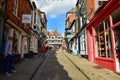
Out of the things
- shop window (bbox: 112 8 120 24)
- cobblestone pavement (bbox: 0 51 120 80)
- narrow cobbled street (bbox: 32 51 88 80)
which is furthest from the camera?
shop window (bbox: 112 8 120 24)

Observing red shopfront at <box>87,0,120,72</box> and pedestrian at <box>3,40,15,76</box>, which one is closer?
pedestrian at <box>3,40,15,76</box>

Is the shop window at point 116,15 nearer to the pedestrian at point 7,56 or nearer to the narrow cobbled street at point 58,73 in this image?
the narrow cobbled street at point 58,73

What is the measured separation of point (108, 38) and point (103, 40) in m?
1.22

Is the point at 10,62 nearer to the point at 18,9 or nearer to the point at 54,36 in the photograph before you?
the point at 18,9

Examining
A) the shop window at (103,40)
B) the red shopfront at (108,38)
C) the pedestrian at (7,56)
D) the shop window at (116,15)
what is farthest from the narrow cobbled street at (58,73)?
the shop window at (116,15)

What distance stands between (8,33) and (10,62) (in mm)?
4112

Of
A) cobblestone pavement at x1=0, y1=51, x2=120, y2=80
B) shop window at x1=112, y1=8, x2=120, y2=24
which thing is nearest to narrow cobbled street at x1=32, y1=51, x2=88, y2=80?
cobblestone pavement at x1=0, y1=51, x2=120, y2=80

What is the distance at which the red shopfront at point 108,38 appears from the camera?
1089 cm

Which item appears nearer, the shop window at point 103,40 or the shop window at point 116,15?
the shop window at point 116,15

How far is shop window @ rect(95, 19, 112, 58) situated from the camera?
12747 millimetres

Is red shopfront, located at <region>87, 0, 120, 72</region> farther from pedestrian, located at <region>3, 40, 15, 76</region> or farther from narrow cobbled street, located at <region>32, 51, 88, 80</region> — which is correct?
pedestrian, located at <region>3, 40, 15, 76</region>

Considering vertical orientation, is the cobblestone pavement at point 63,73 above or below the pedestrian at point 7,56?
below

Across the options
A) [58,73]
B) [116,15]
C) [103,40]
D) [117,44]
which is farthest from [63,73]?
[116,15]

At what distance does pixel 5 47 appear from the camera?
9477 mm
